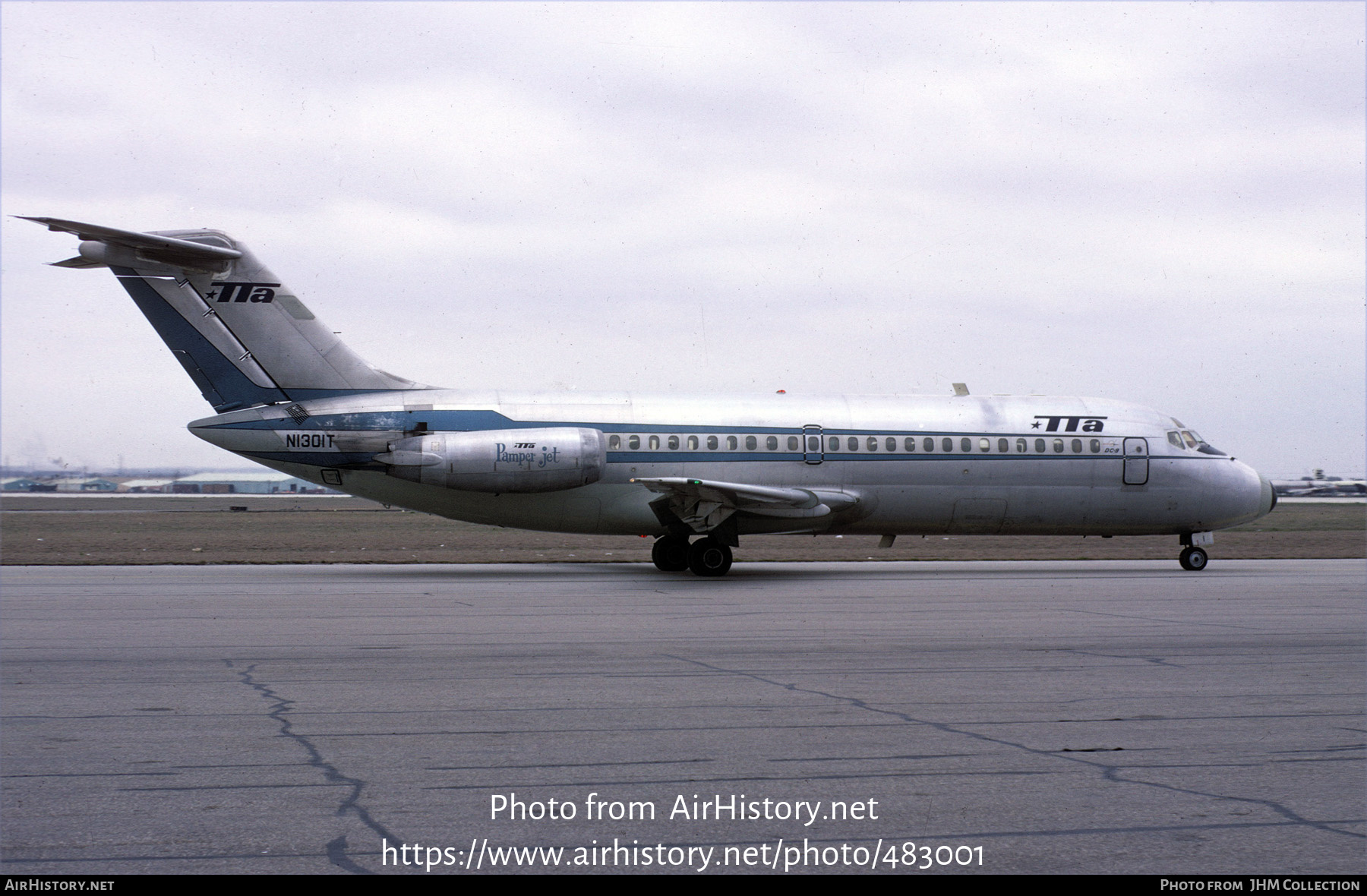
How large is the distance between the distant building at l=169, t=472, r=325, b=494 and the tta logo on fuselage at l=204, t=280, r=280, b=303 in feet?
313

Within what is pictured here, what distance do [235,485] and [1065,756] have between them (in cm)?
14966

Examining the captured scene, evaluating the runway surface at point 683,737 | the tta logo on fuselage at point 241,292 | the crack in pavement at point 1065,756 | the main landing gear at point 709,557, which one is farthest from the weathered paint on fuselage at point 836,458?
the crack in pavement at point 1065,756

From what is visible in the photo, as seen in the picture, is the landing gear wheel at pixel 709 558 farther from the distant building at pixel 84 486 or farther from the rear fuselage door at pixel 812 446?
the distant building at pixel 84 486

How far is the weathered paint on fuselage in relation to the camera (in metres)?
21.5

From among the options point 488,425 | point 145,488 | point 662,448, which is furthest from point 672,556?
point 145,488

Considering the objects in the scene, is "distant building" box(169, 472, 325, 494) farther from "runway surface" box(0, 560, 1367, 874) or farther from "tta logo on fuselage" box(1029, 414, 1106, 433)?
"runway surface" box(0, 560, 1367, 874)

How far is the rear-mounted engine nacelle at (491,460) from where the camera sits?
836 inches

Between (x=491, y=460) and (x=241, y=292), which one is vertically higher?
(x=241, y=292)

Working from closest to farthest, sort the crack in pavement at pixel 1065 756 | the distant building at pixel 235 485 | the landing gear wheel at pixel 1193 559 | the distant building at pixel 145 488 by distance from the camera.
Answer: the crack in pavement at pixel 1065 756 < the landing gear wheel at pixel 1193 559 < the distant building at pixel 235 485 < the distant building at pixel 145 488

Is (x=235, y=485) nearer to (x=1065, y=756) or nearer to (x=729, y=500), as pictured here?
(x=729, y=500)

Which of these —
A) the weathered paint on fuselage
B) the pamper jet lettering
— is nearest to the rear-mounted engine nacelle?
the pamper jet lettering

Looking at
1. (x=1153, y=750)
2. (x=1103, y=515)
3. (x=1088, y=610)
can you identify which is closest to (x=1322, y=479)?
(x=1103, y=515)

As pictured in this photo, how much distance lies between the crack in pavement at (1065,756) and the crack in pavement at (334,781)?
3.71 m

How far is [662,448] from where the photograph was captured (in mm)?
22531
